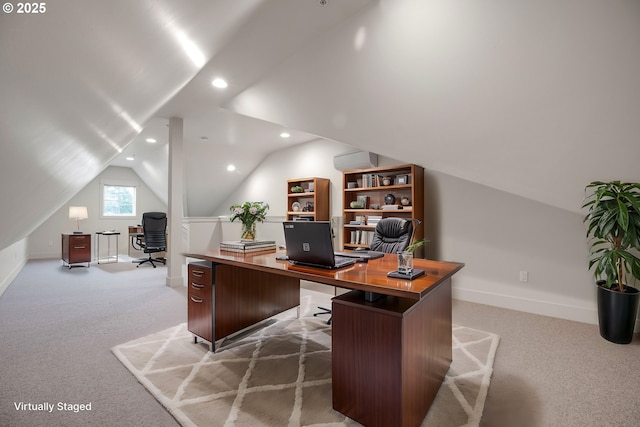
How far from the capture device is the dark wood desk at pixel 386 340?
1363mm

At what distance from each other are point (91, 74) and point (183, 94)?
8.76 ft

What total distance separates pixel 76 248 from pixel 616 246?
840 centimetres

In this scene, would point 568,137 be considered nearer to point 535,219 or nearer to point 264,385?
point 535,219

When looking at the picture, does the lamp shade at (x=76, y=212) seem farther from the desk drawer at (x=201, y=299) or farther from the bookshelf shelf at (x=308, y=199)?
the desk drawer at (x=201, y=299)

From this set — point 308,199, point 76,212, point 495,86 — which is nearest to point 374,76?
point 495,86

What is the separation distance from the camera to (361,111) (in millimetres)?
2857

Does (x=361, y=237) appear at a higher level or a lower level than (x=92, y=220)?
lower

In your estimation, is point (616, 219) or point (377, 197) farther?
point (377, 197)

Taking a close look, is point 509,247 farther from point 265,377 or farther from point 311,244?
point 265,377

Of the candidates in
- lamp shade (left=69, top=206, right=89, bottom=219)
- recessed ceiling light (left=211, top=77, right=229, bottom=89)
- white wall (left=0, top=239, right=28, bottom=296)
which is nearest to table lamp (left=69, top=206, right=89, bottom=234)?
lamp shade (left=69, top=206, right=89, bottom=219)

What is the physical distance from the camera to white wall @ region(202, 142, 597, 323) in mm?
3049

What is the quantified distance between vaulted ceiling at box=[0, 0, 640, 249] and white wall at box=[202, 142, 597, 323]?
67 centimetres

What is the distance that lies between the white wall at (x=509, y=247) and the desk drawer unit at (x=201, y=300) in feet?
9.89

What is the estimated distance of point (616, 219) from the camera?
233cm
